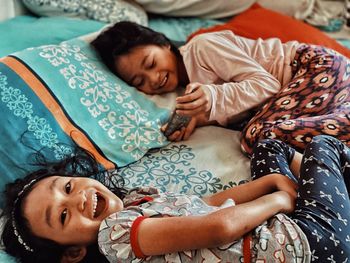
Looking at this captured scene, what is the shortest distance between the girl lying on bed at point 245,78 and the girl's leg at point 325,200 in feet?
0.43

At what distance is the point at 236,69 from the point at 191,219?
0.69 metres

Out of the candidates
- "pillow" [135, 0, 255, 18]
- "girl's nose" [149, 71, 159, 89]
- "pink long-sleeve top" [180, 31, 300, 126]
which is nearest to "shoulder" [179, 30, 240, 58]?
"pink long-sleeve top" [180, 31, 300, 126]

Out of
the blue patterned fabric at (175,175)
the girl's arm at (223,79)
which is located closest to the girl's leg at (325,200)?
the blue patterned fabric at (175,175)

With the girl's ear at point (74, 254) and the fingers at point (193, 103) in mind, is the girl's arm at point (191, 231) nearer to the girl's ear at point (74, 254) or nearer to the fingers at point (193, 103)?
the girl's ear at point (74, 254)

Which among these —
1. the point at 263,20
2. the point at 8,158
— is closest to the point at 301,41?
the point at 263,20

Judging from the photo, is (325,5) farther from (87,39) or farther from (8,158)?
(8,158)

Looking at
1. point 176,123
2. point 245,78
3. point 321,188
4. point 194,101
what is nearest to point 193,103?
point 194,101

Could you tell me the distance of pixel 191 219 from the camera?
96 cm

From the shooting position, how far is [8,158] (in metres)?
1.21

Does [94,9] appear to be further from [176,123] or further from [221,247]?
[221,247]

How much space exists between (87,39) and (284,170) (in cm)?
83

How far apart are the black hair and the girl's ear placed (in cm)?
69

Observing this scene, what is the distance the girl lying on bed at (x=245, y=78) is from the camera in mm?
1337

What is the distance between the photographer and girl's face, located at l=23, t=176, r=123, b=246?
3.31 feet
